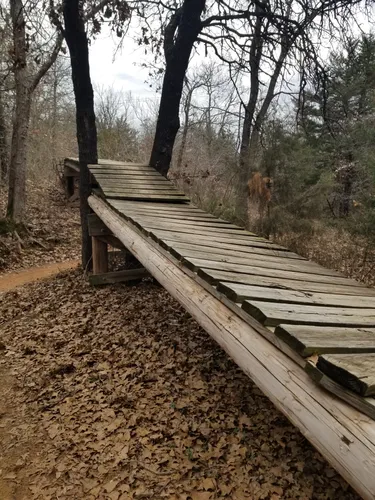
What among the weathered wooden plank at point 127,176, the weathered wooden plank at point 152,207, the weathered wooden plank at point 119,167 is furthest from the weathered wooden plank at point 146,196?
the weathered wooden plank at point 119,167

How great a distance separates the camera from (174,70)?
22.3 feet

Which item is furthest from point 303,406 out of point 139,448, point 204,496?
point 139,448

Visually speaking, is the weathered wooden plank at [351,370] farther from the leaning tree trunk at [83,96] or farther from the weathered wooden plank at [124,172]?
the leaning tree trunk at [83,96]

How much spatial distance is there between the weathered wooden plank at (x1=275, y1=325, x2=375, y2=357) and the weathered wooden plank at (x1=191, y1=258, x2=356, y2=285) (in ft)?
3.47

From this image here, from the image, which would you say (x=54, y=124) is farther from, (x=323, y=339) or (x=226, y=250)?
(x=323, y=339)

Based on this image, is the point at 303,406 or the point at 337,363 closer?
the point at 337,363

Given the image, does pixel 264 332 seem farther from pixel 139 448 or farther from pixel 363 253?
pixel 363 253

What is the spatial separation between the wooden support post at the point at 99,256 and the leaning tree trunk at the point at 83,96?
69 cm

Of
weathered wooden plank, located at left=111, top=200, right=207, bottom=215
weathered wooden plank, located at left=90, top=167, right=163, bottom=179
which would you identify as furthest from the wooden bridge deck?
weathered wooden plank, located at left=90, top=167, right=163, bottom=179

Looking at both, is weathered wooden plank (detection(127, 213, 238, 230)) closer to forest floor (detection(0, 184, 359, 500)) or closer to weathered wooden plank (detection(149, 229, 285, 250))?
weathered wooden plank (detection(149, 229, 285, 250))

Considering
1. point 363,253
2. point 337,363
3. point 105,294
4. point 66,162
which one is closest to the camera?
point 337,363

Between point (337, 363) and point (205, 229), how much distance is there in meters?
3.33

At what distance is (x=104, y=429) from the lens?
3.22 metres

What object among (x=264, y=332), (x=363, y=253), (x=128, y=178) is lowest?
(x=363, y=253)
